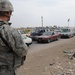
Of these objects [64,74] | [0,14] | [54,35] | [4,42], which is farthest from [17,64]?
[54,35]

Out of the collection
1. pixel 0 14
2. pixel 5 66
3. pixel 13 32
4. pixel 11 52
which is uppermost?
pixel 0 14

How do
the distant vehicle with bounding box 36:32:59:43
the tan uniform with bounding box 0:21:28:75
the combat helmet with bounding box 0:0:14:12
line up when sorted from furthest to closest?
1. the distant vehicle with bounding box 36:32:59:43
2. the combat helmet with bounding box 0:0:14:12
3. the tan uniform with bounding box 0:21:28:75

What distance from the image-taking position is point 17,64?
3055mm

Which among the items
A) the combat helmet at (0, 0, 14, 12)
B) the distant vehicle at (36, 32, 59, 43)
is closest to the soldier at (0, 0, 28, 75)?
the combat helmet at (0, 0, 14, 12)

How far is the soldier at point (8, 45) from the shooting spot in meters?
2.86

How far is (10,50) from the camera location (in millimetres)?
2979

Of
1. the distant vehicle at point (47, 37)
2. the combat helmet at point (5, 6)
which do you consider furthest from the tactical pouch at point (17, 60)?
the distant vehicle at point (47, 37)

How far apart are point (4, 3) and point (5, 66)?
836 millimetres

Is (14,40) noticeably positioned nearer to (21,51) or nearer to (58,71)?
(21,51)

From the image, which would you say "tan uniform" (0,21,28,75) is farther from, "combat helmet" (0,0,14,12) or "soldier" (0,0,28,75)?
"combat helmet" (0,0,14,12)

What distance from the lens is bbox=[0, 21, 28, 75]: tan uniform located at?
9.36 ft

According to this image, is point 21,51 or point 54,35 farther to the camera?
point 54,35

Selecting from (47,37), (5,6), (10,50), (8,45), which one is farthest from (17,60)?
(47,37)

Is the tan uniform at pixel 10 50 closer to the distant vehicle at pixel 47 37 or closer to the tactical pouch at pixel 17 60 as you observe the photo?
the tactical pouch at pixel 17 60
